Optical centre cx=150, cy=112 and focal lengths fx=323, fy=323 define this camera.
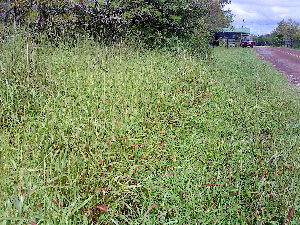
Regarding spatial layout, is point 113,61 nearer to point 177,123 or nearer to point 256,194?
point 177,123

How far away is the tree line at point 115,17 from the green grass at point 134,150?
3708 mm

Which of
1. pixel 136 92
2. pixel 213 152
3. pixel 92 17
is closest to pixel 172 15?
pixel 92 17

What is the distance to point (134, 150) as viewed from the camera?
3.50 metres

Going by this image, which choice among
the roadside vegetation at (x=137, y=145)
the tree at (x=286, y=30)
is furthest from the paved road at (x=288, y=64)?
the tree at (x=286, y=30)

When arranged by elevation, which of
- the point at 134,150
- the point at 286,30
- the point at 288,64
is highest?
the point at 286,30

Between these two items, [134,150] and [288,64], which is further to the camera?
[288,64]

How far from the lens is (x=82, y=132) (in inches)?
133

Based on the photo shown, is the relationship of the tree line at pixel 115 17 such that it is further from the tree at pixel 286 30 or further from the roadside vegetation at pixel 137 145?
the tree at pixel 286 30

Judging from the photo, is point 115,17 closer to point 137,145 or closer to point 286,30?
point 137,145

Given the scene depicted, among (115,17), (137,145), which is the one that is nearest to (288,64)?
(115,17)

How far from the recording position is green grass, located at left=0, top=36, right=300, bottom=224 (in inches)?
102

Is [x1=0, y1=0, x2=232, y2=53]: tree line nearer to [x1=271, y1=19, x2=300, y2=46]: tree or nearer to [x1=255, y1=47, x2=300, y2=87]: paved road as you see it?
[x1=255, y1=47, x2=300, y2=87]: paved road

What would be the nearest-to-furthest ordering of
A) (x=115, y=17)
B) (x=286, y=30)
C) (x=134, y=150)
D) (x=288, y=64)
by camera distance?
(x=134, y=150) → (x=115, y=17) → (x=288, y=64) → (x=286, y=30)

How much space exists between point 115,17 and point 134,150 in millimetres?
7842
